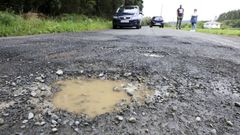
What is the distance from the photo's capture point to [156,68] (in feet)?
15.5

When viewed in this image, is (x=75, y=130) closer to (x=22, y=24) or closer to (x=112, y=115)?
(x=112, y=115)

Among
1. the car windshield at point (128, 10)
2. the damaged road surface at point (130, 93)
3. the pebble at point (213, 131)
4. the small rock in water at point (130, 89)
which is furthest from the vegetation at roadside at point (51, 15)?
the pebble at point (213, 131)

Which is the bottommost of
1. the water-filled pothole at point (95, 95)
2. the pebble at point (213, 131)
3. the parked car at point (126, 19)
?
the pebble at point (213, 131)

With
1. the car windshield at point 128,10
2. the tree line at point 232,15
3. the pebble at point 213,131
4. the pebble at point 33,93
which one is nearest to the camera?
the pebble at point 213,131

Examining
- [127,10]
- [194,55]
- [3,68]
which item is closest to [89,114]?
[3,68]

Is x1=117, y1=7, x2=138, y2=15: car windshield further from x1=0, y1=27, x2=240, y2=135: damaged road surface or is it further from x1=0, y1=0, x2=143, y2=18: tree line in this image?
x1=0, y1=27, x2=240, y2=135: damaged road surface

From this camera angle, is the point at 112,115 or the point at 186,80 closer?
the point at 112,115

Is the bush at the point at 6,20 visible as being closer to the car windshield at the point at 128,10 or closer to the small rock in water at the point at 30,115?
the car windshield at the point at 128,10

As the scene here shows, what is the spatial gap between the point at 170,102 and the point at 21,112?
151 cm

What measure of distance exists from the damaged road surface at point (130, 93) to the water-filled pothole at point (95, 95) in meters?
0.07

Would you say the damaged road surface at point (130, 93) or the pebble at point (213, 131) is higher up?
the damaged road surface at point (130, 93)

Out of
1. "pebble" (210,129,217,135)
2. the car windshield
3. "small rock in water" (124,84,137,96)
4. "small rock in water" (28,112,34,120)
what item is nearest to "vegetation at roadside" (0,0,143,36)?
the car windshield

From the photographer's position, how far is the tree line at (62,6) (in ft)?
58.5

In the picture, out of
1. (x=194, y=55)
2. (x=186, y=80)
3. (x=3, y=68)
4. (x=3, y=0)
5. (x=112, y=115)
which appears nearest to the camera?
(x=112, y=115)
